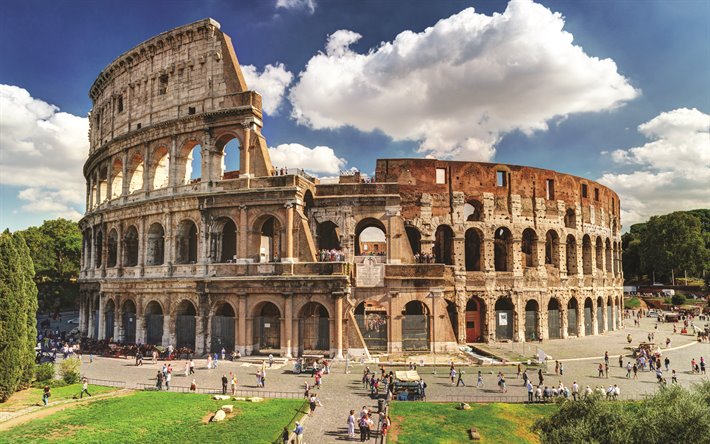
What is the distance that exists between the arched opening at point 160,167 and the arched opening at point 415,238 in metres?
18.6

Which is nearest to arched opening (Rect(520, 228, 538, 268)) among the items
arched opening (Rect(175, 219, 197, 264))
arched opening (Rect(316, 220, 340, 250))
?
arched opening (Rect(316, 220, 340, 250))

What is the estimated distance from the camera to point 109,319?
3775 centimetres

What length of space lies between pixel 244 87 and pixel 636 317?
165 ft

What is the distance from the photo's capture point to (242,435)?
17484 millimetres

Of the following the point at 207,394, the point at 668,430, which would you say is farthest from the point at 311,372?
the point at 668,430

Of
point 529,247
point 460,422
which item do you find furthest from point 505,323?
point 460,422

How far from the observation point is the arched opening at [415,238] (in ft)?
120

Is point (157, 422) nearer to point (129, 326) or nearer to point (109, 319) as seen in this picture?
point (129, 326)

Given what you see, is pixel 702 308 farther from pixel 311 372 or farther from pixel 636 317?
pixel 311 372

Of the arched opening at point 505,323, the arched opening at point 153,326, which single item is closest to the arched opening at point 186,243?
the arched opening at point 153,326

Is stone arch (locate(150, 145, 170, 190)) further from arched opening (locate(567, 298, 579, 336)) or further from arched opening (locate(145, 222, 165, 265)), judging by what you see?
arched opening (locate(567, 298, 579, 336))

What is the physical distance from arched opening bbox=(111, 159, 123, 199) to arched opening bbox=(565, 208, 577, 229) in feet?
128

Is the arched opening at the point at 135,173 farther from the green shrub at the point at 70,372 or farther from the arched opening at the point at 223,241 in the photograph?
the green shrub at the point at 70,372

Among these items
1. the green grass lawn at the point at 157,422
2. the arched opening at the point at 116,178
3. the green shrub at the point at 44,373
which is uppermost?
the arched opening at the point at 116,178
